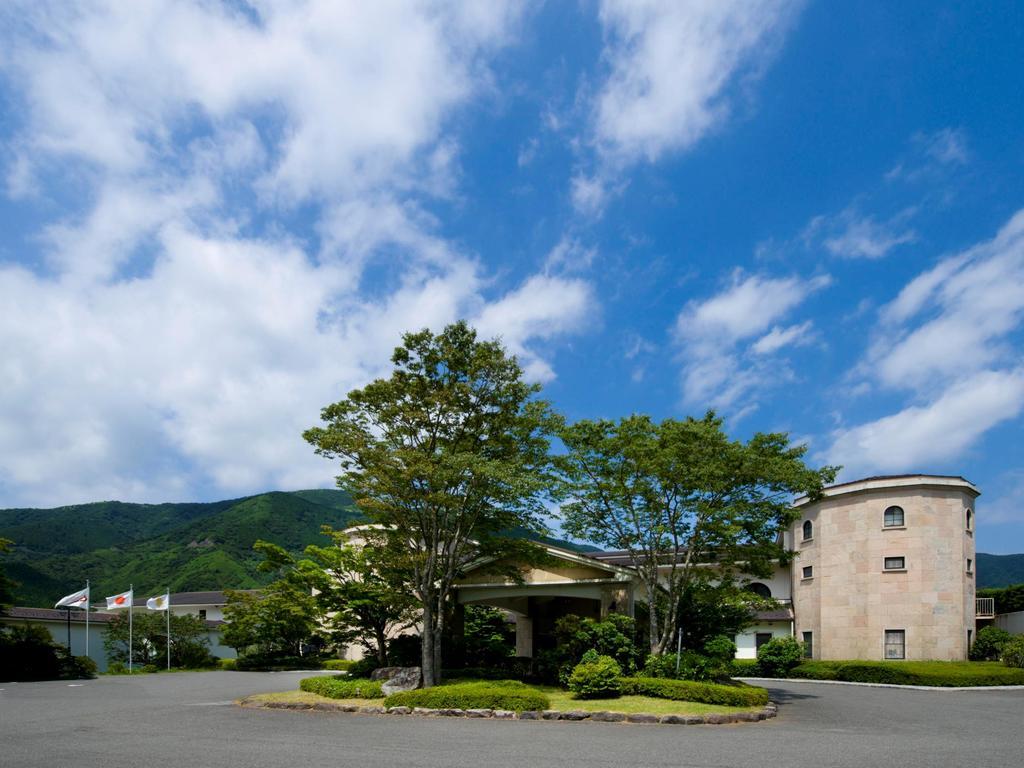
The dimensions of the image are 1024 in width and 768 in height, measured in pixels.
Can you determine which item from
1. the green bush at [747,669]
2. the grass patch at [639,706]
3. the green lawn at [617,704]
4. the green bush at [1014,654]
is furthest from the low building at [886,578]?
the grass patch at [639,706]

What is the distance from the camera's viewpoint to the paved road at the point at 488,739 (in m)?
Answer: 11.7

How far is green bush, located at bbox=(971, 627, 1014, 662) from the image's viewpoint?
30.5 m

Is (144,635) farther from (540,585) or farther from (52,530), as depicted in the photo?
(52,530)

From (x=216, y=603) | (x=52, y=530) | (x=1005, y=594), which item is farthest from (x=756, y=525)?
(x=52, y=530)

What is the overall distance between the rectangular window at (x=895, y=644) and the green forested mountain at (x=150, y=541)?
64.8 metres

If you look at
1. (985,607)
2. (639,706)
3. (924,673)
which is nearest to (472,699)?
(639,706)

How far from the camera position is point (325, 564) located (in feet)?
86.0

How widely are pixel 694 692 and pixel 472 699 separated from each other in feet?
18.0

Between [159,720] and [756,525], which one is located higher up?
[756,525]

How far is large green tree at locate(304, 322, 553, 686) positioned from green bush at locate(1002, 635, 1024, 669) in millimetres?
20425

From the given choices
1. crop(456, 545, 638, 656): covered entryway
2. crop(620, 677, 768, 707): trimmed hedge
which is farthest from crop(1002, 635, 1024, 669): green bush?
crop(456, 545, 638, 656): covered entryway

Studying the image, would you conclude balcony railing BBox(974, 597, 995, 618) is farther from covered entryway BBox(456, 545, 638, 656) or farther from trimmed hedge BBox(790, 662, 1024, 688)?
covered entryway BBox(456, 545, 638, 656)

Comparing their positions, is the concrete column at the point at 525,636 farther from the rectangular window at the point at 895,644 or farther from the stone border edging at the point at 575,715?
the stone border edging at the point at 575,715

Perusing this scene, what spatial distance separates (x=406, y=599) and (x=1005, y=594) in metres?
29.8
